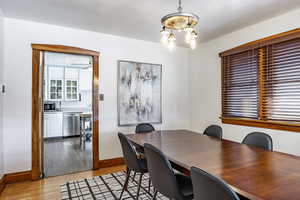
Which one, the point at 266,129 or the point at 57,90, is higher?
the point at 57,90

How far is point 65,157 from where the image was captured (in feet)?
12.9

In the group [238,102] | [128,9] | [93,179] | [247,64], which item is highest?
[128,9]

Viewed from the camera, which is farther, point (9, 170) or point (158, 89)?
point (158, 89)

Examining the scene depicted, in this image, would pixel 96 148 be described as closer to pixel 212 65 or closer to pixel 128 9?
pixel 128 9

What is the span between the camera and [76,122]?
6.05 m

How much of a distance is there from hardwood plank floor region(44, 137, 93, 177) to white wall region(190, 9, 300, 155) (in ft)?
8.32

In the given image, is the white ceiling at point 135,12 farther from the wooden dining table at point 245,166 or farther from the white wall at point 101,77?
the wooden dining table at point 245,166

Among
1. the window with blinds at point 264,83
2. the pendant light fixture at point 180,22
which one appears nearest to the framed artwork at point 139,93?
the window with blinds at point 264,83

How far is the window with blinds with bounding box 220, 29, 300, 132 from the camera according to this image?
2533 mm

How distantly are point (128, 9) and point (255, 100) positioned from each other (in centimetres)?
242

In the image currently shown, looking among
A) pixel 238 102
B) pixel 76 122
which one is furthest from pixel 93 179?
pixel 76 122

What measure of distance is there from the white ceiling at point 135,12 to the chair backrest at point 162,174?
1814 mm

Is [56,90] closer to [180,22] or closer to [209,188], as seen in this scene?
[180,22]

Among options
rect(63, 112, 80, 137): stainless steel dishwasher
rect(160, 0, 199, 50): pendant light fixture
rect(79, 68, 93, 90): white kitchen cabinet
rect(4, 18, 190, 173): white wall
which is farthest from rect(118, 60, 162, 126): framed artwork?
rect(79, 68, 93, 90): white kitchen cabinet
